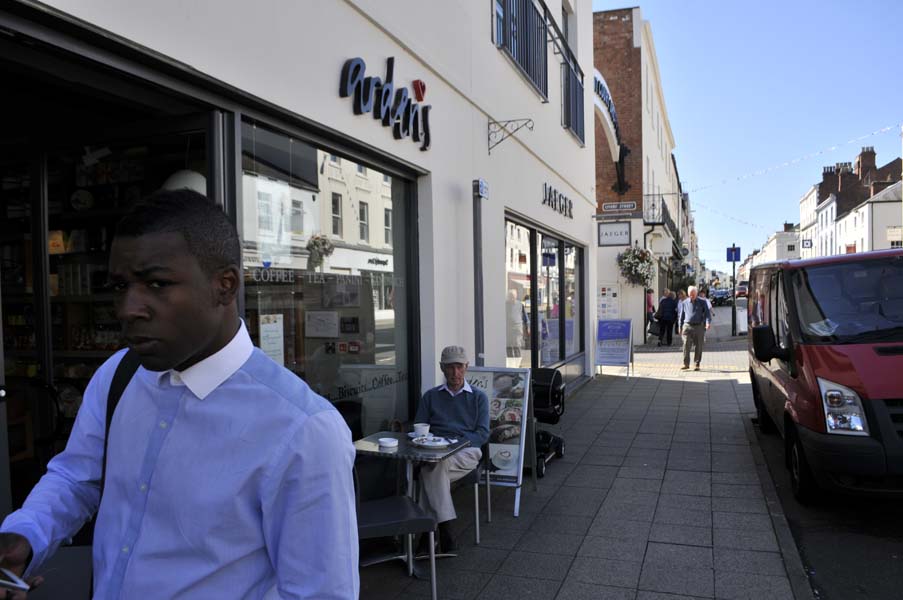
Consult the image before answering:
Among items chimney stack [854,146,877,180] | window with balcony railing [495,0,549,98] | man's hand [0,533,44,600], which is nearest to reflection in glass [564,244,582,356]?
window with balcony railing [495,0,549,98]

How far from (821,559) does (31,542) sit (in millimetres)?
4980

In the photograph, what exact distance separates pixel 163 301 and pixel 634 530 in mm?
4711

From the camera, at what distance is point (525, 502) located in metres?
5.96

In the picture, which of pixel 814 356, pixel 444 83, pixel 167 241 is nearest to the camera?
pixel 167 241

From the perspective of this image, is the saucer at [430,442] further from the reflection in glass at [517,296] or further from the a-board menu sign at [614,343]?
the a-board menu sign at [614,343]

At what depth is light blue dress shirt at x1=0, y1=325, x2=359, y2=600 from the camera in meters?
1.26

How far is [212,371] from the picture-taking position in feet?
4.44

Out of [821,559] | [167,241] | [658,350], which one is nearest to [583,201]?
[658,350]

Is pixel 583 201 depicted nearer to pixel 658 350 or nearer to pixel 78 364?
pixel 658 350

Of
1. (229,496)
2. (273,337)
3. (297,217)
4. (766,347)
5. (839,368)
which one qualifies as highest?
(297,217)

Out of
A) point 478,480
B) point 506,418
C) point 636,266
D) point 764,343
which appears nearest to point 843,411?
point 764,343

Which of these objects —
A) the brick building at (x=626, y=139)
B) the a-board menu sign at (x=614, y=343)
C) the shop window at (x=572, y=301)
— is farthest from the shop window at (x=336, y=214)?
the brick building at (x=626, y=139)

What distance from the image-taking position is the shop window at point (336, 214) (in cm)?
511

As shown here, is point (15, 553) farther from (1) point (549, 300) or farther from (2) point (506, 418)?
(1) point (549, 300)
